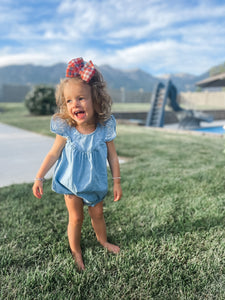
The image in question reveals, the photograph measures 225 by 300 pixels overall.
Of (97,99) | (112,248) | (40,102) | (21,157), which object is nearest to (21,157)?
(21,157)

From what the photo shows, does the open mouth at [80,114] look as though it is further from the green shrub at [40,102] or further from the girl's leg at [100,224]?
the green shrub at [40,102]

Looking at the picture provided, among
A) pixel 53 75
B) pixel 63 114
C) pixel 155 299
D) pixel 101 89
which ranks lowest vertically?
pixel 155 299

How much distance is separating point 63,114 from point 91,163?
1.24 feet

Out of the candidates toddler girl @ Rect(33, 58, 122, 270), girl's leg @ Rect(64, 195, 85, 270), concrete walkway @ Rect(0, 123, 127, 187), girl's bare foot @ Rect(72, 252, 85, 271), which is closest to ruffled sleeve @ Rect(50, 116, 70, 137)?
toddler girl @ Rect(33, 58, 122, 270)

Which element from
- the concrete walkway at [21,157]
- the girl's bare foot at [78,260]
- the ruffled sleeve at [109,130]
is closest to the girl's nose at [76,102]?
the ruffled sleeve at [109,130]

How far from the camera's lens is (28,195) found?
2762 mm

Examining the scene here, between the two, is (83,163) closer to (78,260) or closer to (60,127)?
(60,127)

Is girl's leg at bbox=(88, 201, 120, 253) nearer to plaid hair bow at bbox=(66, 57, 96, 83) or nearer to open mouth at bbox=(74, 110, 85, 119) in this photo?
open mouth at bbox=(74, 110, 85, 119)

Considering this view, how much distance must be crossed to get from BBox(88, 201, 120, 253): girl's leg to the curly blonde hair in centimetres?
58

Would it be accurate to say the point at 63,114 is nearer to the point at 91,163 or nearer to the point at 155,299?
the point at 91,163

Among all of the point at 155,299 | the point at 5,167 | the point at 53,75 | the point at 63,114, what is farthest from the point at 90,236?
the point at 53,75

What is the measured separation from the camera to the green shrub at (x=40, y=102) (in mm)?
13523

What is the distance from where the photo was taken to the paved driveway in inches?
137

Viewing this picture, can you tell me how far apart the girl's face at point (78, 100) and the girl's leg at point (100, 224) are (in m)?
0.60
